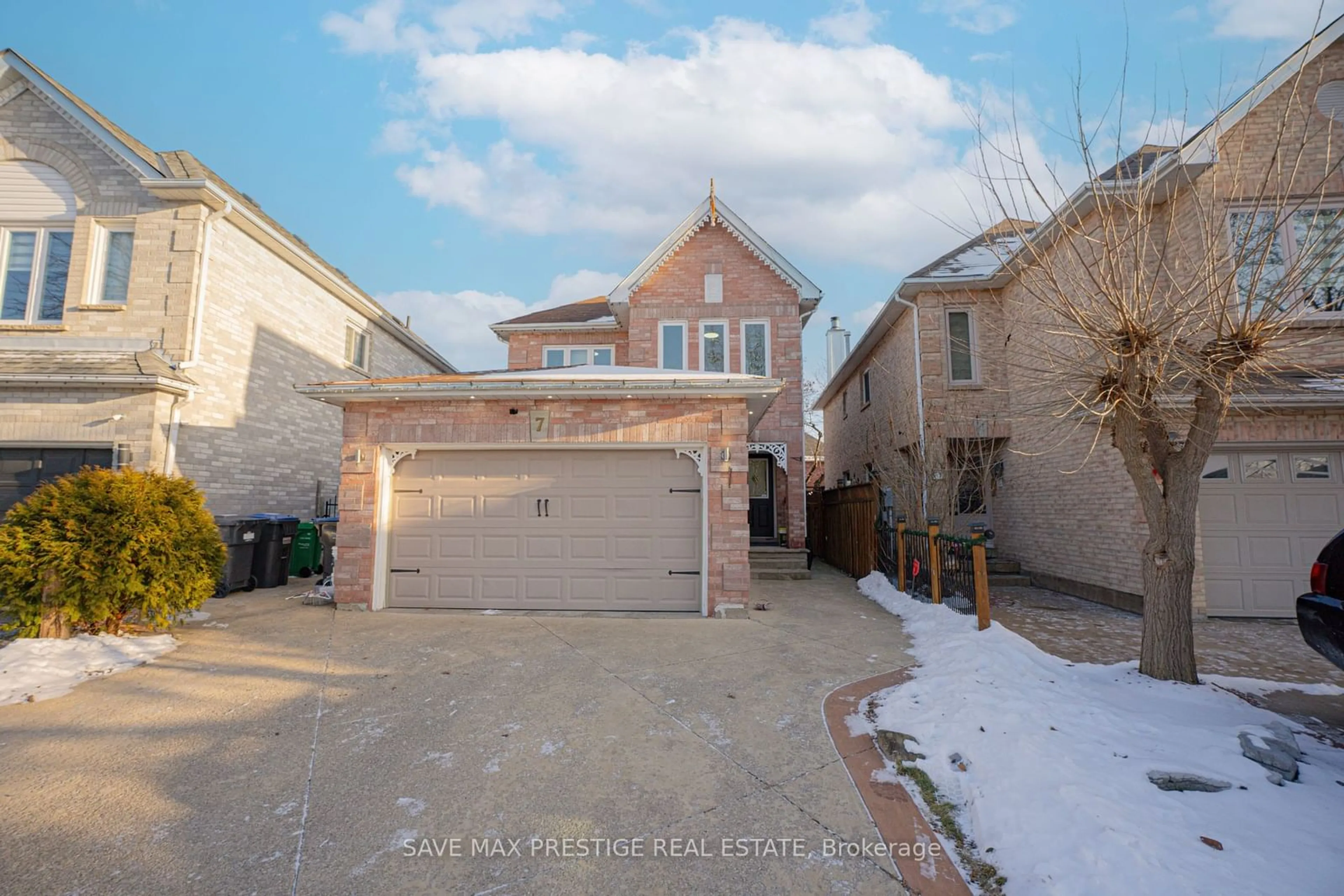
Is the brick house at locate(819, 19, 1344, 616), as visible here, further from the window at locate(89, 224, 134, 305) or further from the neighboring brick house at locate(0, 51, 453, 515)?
the window at locate(89, 224, 134, 305)

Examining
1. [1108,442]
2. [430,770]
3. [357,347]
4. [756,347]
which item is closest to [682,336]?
[756,347]

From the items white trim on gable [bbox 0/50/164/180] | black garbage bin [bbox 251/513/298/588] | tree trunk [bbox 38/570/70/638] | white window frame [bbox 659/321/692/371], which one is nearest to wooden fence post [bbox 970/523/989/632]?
white window frame [bbox 659/321/692/371]

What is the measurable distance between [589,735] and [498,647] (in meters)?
2.33

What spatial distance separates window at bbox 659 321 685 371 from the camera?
13516mm

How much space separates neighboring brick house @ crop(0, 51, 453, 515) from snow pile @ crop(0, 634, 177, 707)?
4.06 meters

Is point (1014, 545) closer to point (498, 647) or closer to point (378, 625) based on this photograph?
point (498, 647)

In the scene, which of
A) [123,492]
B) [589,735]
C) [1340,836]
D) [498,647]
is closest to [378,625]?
[498,647]

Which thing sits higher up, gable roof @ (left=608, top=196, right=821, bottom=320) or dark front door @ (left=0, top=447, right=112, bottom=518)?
gable roof @ (left=608, top=196, right=821, bottom=320)

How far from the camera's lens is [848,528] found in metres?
12.0

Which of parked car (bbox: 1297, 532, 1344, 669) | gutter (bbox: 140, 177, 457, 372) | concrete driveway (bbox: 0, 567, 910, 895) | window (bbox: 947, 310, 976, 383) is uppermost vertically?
gutter (bbox: 140, 177, 457, 372)

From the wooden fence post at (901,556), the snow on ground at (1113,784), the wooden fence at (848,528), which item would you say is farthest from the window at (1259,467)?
the wooden fence at (848,528)

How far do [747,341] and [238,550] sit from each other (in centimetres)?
1034

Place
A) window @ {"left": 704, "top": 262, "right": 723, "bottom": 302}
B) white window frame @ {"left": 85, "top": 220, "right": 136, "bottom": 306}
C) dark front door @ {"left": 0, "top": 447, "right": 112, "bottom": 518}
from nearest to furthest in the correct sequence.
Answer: dark front door @ {"left": 0, "top": 447, "right": 112, "bottom": 518}, white window frame @ {"left": 85, "top": 220, "right": 136, "bottom": 306}, window @ {"left": 704, "top": 262, "right": 723, "bottom": 302}

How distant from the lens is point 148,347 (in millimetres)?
9336
